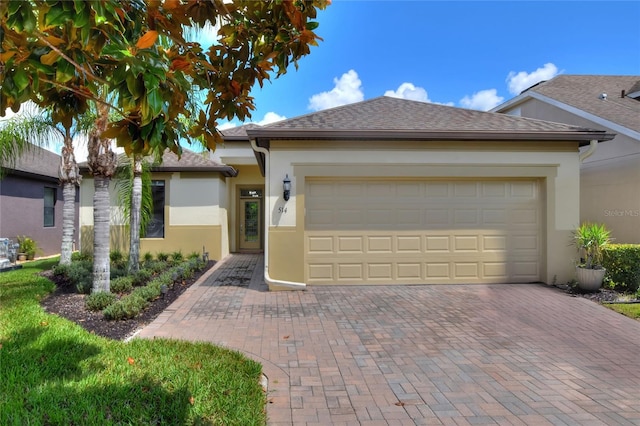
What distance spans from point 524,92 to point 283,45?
48.5ft

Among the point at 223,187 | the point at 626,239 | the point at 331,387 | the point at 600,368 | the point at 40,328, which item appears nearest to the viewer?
the point at 331,387

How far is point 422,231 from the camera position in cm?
844

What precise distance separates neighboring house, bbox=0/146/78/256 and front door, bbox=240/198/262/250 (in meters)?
7.91

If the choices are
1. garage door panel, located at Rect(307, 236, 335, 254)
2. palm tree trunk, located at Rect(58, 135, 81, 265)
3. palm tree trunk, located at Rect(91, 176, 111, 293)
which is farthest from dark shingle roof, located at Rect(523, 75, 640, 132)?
palm tree trunk, located at Rect(58, 135, 81, 265)

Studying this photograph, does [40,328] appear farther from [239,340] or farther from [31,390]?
[239,340]

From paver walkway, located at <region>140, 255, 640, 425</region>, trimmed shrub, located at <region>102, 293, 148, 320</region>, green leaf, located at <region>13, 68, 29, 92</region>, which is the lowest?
paver walkway, located at <region>140, 255, 640, 425</region>

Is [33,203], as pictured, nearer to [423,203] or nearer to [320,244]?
[320,244]

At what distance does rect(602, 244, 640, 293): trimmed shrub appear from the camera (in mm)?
7477

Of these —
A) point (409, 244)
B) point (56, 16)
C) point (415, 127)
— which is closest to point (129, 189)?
point (409, 244)

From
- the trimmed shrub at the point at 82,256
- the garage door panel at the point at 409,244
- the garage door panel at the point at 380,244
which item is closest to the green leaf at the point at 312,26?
the garage door panel at the point at 380,244

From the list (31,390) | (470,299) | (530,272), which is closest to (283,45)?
(31,390)

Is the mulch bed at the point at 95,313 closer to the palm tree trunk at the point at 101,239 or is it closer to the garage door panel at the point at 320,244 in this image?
the palm tree trunk at the point at 101,239

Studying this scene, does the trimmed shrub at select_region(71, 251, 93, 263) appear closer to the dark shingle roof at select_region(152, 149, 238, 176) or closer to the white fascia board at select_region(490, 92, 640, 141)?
the dark shingle roof at select_region(152, 149, 238, 176)

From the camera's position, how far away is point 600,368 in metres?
4.07
